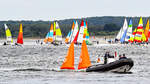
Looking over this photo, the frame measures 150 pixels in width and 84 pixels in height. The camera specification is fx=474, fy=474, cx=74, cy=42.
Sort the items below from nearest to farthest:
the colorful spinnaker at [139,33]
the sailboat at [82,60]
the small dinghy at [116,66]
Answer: the small dinghy at [116,66] → the sailboat at [82,60] → the colorful spinnaker at [139,33]

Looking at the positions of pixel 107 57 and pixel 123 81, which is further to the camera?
pixel 107 57

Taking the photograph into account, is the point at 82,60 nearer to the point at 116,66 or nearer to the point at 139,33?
the point at 116,66

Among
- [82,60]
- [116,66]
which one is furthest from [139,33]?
[116,66]

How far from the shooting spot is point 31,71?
40.5 meters

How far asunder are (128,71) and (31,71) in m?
8.25

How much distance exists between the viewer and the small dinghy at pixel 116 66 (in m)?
37.3

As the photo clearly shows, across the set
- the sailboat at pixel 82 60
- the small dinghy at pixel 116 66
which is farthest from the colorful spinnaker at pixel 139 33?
the small dinghy at pixel 116 66

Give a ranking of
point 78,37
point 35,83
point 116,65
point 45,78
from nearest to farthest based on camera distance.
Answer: point 35,83 → point 45,78 → point 116,65 → point 78,37

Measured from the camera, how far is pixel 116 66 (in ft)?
124

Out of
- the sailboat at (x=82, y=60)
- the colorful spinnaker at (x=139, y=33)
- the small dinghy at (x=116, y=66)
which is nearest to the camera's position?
the small dinghy at (x=116, y=66)

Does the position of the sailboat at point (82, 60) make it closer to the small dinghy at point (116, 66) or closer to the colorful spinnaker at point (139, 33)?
the small dinghy at point (116, 66)

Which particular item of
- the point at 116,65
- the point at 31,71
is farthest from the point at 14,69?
the point at 116,65

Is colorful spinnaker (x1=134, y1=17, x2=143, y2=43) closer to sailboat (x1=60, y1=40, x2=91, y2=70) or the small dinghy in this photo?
sailboat (x1=60, y1=40, x2=91, y2=70)

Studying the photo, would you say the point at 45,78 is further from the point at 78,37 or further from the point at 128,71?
the point at 78,37
